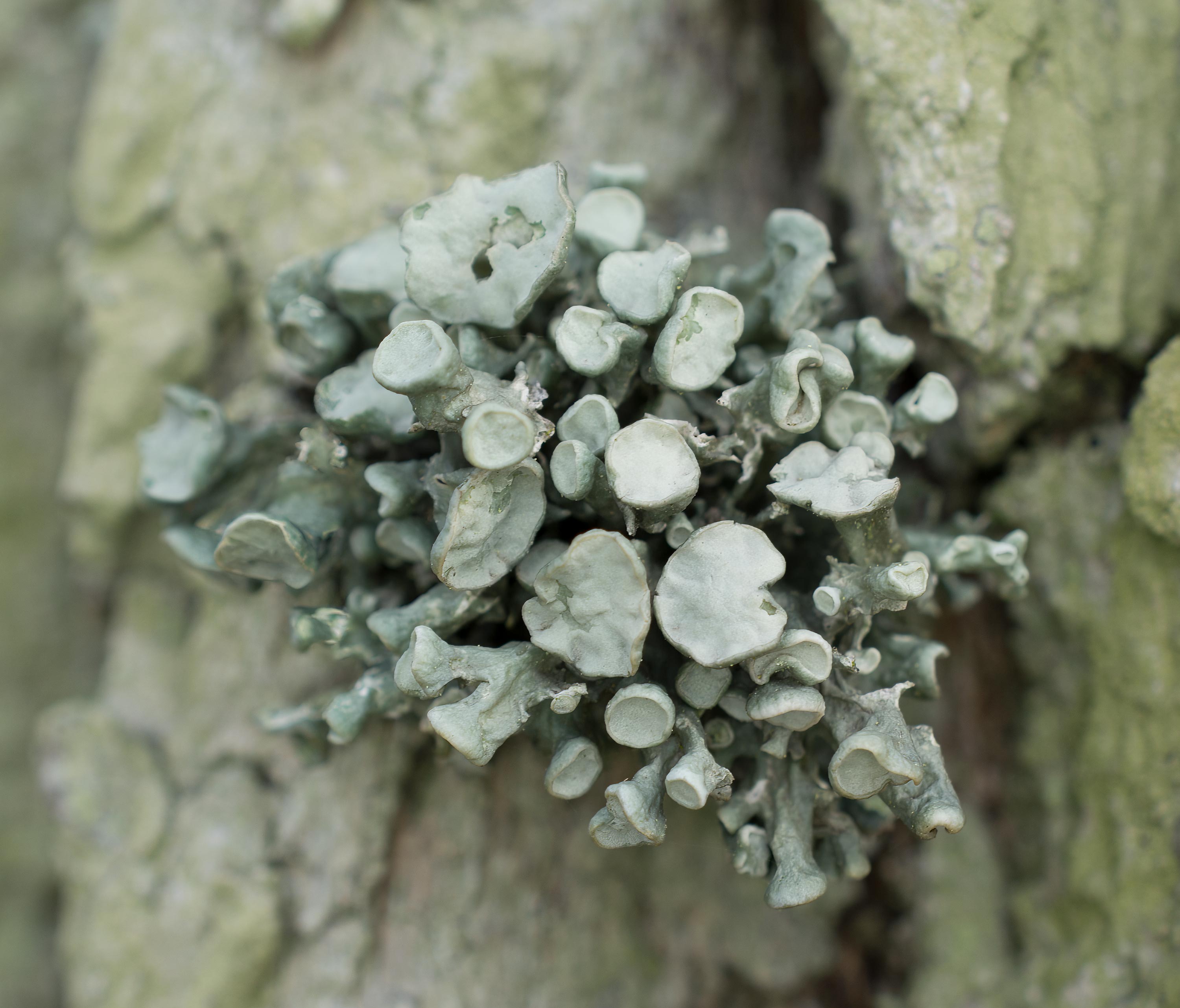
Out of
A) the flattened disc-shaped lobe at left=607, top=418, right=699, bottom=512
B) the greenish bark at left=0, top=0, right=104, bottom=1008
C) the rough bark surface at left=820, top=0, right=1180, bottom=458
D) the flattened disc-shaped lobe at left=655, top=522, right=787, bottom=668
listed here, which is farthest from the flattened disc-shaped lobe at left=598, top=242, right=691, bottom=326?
the greenish bark at left=0, top=0, right=104, bottom=1008

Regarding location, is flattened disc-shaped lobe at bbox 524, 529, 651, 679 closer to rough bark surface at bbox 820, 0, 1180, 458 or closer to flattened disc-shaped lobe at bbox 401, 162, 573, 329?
flattened disc-shaped lobe at bbox 401, 162, 573, 329

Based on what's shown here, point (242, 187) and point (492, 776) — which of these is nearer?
point (492, 776)

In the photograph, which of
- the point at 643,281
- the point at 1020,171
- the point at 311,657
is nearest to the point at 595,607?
the point at 643,281

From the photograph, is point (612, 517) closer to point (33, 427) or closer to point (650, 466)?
point (650, 466)

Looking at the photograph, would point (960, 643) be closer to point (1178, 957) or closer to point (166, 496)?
point (1178, 957)

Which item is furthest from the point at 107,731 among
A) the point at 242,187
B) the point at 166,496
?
the point at 242,187
